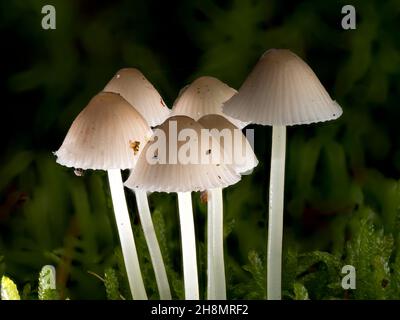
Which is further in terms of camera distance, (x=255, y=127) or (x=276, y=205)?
(x=255, y=127)

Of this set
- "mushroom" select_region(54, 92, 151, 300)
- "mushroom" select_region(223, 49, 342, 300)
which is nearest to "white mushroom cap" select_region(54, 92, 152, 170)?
"mushroom" select_region(54, 92, 151, 300)

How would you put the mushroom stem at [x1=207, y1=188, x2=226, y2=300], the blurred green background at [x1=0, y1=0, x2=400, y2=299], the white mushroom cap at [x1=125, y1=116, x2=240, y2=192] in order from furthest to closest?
the blurred green background at [x1=0, y1=0, x2=400, y2=299], the mushroom stem at [x1=207, y1=188, x2=226, y2=300], the white mushroom cap at [x1=125, y1=116, x2=240, y2=192]

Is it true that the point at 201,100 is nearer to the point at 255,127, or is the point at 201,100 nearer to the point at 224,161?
the point at 224,161

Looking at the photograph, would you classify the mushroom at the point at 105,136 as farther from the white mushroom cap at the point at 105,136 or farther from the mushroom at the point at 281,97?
the mushroom at the point at 281,97

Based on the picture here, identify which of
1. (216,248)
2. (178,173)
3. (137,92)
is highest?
(137,92)

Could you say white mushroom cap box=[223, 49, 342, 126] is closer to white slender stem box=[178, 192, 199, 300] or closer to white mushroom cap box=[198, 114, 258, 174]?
white mushroom cap box=[198, 114, 258, 174]

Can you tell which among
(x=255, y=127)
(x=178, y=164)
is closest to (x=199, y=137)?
(x=178, y=164)

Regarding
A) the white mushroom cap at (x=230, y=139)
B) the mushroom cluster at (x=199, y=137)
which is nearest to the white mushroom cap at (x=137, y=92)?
the mushroom cluster at (x=199, y=137)
